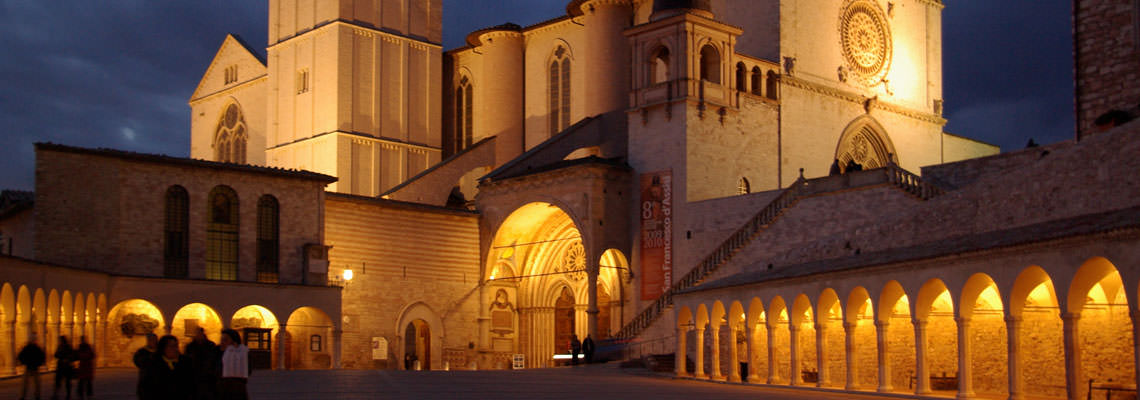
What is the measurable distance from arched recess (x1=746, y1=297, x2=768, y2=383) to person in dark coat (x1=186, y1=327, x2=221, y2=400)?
1947 cm

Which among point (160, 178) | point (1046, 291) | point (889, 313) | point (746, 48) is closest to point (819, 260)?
point (889, 313)

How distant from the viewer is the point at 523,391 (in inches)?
1029

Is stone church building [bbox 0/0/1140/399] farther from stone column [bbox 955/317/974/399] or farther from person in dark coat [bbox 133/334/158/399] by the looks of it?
person in dark coat [bbox 133/334/158/399]

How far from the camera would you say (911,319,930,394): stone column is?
84.6 ft

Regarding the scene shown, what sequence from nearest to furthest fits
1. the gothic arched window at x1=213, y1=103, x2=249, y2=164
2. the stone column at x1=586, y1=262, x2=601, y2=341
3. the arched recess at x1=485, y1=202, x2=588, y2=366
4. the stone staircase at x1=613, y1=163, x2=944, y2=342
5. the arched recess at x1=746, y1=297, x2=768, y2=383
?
1. the arched recess at x1=746, y1=297, x2=768, y2=383
2. the stone staircase at x1=613, y1=163, x2=944, y2=342
3. the stone column at x1=586, y1=262, x2=601, y2=341
4. the arched recess at x1=485, y1=202, x2=588, y2=366
5. the gothic arched window at x1=213, y1=103, x2=249, y2=164

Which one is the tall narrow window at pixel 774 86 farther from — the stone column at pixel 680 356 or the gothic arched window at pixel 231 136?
the gothic arched window at pixel 231 136

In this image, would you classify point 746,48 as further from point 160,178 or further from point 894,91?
point 160,178

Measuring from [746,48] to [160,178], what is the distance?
72.0 ft

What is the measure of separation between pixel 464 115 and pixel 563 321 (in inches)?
538

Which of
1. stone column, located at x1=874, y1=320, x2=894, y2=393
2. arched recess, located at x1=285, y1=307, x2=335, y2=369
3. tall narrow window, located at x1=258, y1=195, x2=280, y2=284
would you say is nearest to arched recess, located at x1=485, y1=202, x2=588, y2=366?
arched recess, located at x1=285, y1=307, x2=335, y2=369

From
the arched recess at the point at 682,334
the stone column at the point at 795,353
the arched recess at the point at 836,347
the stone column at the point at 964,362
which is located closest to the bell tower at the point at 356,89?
the arched recess at the point at 682,334

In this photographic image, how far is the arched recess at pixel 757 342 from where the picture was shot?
33.4 metres

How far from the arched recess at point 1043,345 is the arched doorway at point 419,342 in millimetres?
28276

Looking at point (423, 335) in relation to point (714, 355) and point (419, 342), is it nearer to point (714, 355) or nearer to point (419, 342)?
point (419, 342)
